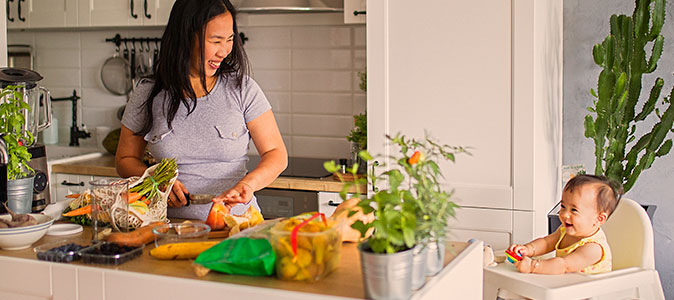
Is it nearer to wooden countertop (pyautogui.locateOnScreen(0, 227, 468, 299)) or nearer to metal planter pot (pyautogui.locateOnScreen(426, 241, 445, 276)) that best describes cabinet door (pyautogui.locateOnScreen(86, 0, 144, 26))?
wooden countertop (pyautogui.locateOnScreen(0, 227, 468, 299))

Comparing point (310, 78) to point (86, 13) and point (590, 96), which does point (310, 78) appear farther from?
point (590, 96)

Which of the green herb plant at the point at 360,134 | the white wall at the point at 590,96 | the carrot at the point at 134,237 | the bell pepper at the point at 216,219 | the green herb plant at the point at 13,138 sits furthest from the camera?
the green herb plant at the point at 360,134

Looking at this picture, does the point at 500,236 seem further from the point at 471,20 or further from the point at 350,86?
the point at 350,86

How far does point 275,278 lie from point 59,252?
547mm

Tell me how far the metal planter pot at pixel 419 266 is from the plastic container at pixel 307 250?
0.59ft

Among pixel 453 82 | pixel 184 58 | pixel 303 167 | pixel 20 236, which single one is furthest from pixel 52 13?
pixel 20 236

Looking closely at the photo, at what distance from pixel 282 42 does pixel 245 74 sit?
162cm

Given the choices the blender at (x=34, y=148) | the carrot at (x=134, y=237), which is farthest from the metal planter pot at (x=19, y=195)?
the carrot at (x=134, y=237)

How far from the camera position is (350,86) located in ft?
13.0

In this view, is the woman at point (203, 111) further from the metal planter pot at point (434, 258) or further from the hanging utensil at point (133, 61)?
the hanging utensil at point (133, 61)

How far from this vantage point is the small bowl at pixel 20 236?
1.81 m

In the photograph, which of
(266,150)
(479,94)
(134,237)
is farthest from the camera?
(479,94)

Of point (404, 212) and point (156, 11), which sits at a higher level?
point (156, 11)

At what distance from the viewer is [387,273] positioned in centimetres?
134
